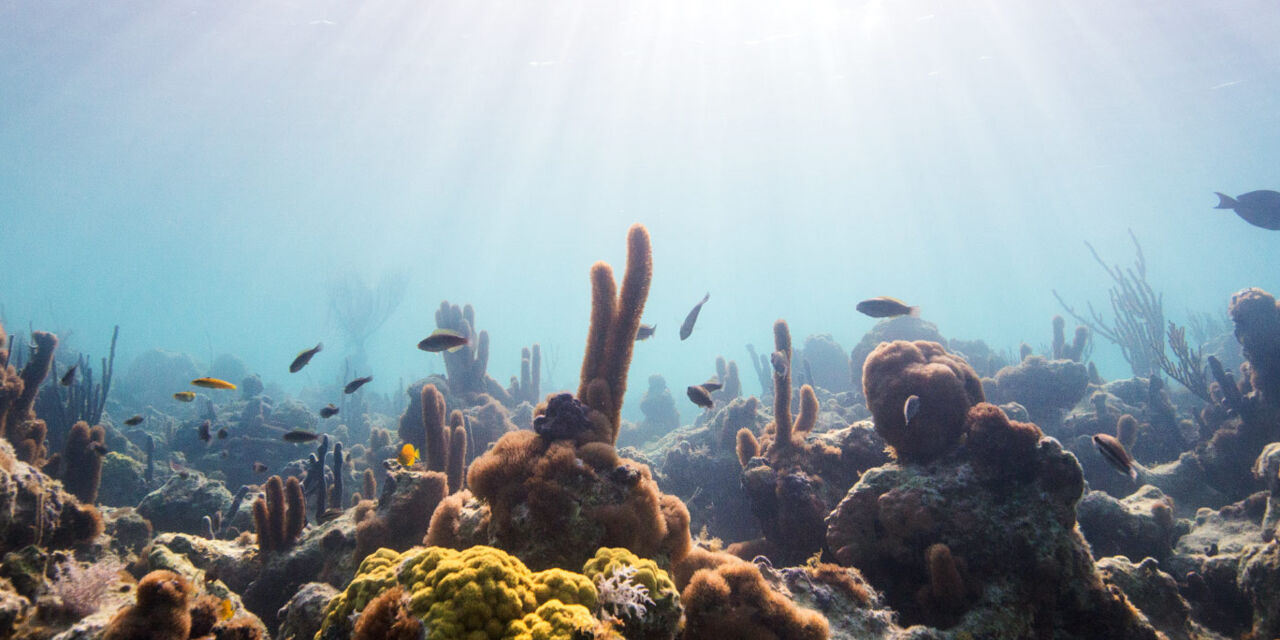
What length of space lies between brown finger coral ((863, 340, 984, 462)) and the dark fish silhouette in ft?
19.0

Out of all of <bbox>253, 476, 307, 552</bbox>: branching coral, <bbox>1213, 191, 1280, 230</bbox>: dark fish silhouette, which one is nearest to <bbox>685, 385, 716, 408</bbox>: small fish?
<bbox>253, 476, 307, 552</bbox>: branching coral

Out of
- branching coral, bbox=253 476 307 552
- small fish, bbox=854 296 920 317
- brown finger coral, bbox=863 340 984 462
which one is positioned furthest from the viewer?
small fish, bbox=854 296 920 317

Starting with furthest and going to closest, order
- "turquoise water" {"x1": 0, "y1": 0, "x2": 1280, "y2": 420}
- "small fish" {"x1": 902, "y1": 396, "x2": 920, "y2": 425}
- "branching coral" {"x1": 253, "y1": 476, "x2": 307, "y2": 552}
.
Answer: "turquoise water" {"x1": 0, "y1": 0, "x2": 1280, "y2": 420}
"branching coral" {"x1": 253, "y1": 476, "x2": 307, "y2": 552}
"small fish" {"x1": 902, "y1": 396, "x2": 920, "y2": 425}

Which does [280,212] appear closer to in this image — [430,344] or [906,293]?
[430,344]

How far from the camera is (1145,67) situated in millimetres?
30078

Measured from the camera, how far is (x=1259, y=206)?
713 centimetres

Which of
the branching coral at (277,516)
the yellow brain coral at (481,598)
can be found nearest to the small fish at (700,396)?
the yellow brain coral at (481,598)

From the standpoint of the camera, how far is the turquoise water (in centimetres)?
3061

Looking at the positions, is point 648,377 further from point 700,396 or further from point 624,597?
point 624,597

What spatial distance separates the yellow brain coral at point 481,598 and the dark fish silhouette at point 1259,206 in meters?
10.7

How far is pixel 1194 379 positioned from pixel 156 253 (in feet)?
559

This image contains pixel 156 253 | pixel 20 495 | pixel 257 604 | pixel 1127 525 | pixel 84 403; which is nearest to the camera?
pixel 20 495

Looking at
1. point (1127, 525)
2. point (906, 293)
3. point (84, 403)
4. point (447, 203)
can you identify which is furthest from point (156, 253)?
point (906, 293)

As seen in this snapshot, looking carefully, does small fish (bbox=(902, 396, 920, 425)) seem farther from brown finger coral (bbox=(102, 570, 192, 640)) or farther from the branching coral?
the branching coral
